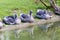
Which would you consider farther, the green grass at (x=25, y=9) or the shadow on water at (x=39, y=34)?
the green grass at (x=25, y=9)

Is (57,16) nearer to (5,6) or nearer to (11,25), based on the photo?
(5,6)

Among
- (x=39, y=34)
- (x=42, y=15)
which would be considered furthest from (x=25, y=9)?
(x=39, y=34)

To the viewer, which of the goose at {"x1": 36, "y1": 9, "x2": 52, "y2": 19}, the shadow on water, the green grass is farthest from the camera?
the goose at {"x1": 36, "y1": 9, "x2": 52, "y2": 19}

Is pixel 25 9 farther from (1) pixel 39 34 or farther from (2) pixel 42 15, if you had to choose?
(1) pixel 39 34

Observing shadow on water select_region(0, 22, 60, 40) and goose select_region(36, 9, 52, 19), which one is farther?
goose select_region(36, 9, 52, 19)

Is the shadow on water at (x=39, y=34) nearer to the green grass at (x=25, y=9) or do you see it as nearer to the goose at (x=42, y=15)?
the green grass at (x=25, y=9)

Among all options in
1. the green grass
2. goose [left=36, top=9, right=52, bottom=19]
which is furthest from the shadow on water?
goose [left=36, top=9, right=52, bottom=19]

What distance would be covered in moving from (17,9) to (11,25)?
576 cm

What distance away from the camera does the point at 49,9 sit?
3172 centimetres

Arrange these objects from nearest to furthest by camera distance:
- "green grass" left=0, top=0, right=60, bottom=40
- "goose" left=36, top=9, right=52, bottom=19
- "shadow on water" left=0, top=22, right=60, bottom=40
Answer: "shadow on water" left=0, top=22, right=60, bottom=40 → "green grass" left=0, top=0, right=60, bottom=40 → "goose" left=36, top=9, right=52, bottom=19

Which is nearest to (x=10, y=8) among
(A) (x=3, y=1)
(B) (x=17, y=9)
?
(B) (x=17, y=9)

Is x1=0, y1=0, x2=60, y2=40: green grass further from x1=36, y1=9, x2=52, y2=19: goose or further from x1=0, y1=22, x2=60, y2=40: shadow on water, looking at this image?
x1=36, y1=9, x2=52, y2=19: goose

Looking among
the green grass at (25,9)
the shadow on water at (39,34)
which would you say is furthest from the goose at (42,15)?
the shadow on water at (39,34)

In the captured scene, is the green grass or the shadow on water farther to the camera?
the green grass
